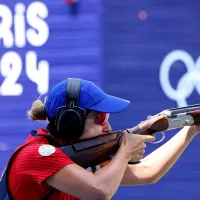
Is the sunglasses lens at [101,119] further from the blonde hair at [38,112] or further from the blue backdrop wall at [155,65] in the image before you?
the blue backdrop wall at [155,65]

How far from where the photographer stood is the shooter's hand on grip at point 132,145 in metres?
2.28

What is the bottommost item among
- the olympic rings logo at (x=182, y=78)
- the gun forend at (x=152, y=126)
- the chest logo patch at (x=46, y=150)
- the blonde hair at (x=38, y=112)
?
the chest logo patch at (x=46, y=150)

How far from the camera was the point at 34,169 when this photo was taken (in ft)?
6.95

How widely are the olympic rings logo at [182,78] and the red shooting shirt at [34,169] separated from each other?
6.89ft

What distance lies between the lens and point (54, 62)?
13.6 feet

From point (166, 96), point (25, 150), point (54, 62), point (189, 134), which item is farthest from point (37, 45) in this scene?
point (25, 150)

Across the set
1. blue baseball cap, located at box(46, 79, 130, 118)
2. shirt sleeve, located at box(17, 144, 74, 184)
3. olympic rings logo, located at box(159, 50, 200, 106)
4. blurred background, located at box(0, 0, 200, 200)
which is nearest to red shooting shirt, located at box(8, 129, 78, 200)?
shirt sleeve, located at box(17, 144, 74, 184)

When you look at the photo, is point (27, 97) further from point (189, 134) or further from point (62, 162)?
point (62, 162)

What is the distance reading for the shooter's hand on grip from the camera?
2.28 m

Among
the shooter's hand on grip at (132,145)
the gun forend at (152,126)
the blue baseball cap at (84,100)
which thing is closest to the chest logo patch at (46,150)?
the blue baseball cap at (84,100)

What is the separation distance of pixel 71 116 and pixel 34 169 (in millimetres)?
239

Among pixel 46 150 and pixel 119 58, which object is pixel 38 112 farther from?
pixel 119 58

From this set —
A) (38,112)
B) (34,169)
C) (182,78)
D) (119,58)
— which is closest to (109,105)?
(38,112)

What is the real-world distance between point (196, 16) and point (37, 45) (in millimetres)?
1170
